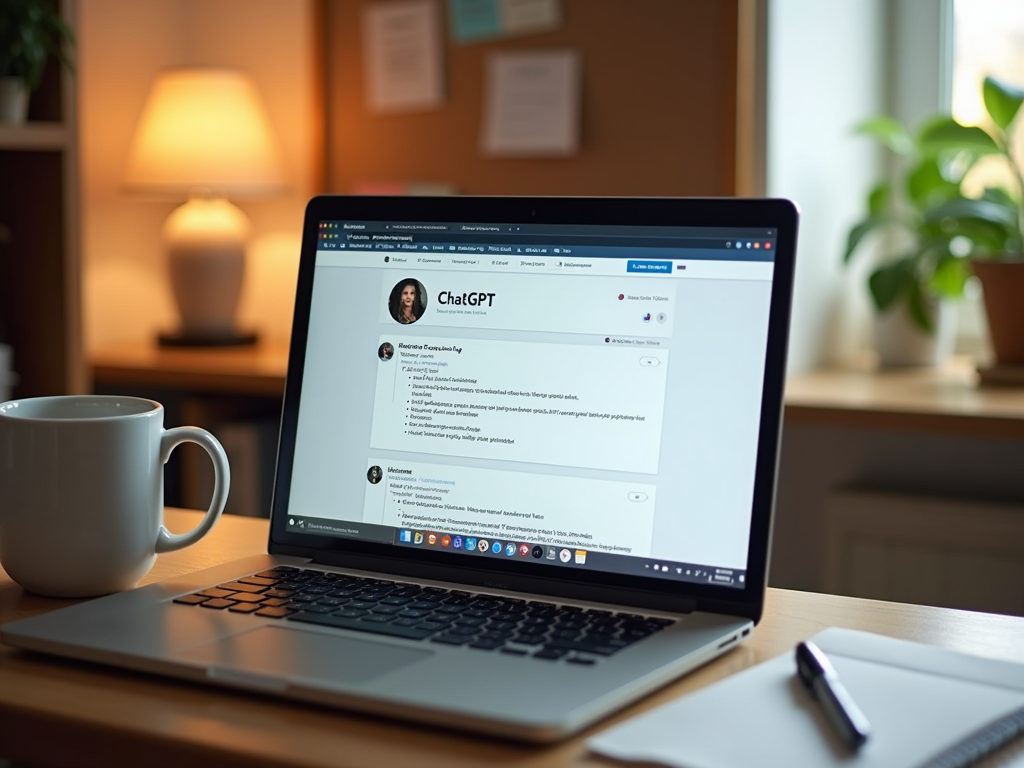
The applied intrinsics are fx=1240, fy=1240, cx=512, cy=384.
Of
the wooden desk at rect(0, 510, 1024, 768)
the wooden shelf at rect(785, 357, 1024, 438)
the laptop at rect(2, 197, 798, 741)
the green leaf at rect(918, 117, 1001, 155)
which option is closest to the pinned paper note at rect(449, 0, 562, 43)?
the green leaf at rect(918, 117, 1001, 155)

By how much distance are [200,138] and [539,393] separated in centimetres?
155

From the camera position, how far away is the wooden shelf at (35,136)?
1773mm

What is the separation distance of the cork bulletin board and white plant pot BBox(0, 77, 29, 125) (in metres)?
0.66

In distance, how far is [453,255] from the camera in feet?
Result: 2.90

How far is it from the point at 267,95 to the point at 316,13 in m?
0.22

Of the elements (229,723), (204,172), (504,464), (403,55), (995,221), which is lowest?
(229,723)

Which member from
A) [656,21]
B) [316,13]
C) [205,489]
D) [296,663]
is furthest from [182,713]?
[316,13]

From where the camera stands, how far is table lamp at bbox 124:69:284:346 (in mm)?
2207

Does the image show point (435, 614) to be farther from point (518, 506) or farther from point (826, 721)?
point (826, 721)

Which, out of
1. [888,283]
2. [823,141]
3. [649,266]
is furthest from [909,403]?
[649,266]

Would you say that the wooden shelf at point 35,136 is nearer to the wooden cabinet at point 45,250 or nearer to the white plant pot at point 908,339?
the wooden cabinet at point 45,250

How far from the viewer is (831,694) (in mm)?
624

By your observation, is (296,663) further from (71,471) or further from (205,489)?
(205,489)

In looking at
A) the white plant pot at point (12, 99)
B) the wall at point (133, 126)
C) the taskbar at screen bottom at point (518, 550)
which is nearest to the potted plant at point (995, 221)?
the wall at point (133, 126)
